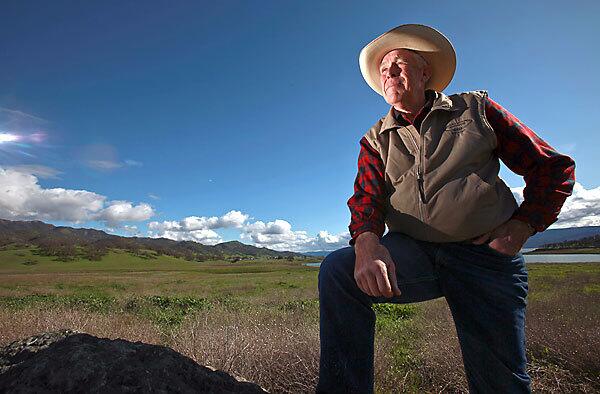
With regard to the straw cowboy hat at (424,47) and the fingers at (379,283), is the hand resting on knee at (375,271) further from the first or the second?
the straw cowboy hat at (424,47)

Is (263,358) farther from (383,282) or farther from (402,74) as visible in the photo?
(402,74)

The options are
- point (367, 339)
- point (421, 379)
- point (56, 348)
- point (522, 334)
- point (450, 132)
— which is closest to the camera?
point (56, 348)

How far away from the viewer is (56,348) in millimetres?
2025

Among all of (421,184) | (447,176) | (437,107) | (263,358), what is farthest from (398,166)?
(263,358)

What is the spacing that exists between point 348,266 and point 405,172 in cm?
83

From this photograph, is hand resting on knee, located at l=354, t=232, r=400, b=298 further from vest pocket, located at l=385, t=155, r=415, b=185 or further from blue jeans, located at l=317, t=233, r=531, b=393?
vest pocket, located at l=385, t=155, r=415, b=185

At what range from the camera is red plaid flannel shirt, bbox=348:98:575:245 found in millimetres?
2262

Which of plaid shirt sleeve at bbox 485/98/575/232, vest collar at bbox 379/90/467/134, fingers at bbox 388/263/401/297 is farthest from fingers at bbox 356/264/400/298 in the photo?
vest collar at bbox 379/90/467/134

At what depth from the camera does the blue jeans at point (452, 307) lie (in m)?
2.12

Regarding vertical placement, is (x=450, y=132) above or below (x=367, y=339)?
above

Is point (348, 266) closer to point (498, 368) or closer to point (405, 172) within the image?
point (405, 172)

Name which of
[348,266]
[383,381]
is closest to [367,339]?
[348,266]

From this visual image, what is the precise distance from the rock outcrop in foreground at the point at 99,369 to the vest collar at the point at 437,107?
84.2 inches

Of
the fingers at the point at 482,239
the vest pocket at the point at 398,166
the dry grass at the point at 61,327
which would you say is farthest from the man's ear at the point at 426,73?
the dry grass at the point at 61,327
